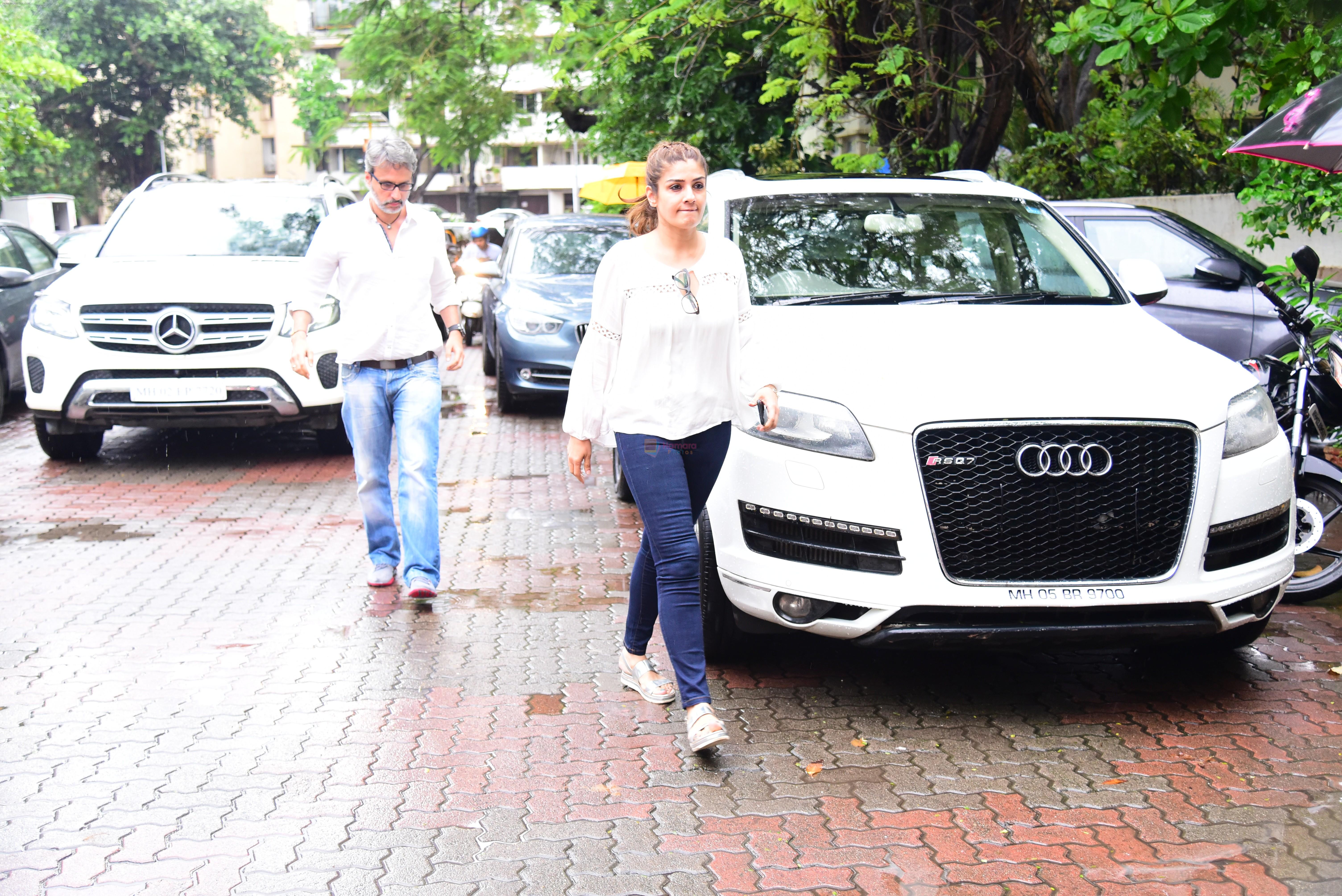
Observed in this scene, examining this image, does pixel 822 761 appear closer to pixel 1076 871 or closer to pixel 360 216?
pixel 1076 871

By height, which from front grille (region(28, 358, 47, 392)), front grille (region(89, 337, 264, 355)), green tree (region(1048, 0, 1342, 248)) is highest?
green tree (region(1048, 0, 1342, 248))

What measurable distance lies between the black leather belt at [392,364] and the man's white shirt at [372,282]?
0.02 m

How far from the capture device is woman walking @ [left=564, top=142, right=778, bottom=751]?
4.35 m

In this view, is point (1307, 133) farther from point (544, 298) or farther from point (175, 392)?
point (544, 298)

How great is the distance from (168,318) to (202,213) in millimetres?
1672

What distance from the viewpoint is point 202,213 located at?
10875mm

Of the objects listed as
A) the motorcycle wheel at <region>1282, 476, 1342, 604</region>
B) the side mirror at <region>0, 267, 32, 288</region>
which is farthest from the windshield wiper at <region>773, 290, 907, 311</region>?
the side mirror at <region>0, 267, 32, 288</region>

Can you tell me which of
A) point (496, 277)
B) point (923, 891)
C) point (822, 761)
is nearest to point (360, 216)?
point (822, 761)

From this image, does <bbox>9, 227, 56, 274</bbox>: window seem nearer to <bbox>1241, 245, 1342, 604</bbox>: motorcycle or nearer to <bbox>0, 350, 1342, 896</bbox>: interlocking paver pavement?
<bbox>0, 350, 1342, 896</bbox>: interlocking paver pavement

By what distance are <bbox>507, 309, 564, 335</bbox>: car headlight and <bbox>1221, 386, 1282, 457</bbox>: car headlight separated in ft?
26.8

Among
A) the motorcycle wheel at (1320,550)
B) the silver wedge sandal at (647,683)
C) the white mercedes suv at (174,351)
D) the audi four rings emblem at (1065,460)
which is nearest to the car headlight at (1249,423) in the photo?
the audi four rings emblem at (1065,460)

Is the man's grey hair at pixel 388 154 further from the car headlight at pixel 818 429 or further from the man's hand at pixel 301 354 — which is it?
the car headlight at pixel 818 429

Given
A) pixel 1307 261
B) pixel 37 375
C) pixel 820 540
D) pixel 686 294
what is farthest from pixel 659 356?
pixel 37 375

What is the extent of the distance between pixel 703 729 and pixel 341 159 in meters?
80.3
